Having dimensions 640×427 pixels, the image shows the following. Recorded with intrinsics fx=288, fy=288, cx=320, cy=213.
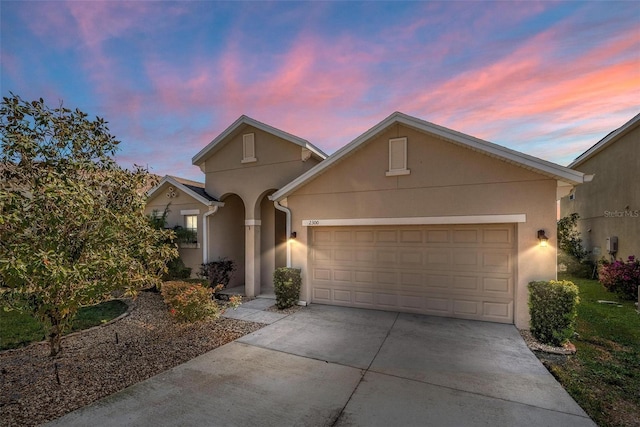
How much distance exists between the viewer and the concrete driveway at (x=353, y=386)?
12.0 ft

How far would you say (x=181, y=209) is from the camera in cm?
1208

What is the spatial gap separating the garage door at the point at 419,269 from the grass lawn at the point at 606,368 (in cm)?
181

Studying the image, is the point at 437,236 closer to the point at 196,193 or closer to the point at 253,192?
the point at 253,192

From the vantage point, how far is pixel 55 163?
4773 millimetres

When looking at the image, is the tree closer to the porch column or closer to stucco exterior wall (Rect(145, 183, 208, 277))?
the porch column

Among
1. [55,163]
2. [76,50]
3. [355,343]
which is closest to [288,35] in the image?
[76,50]

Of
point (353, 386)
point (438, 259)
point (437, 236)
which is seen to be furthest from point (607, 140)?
point (353, 386)

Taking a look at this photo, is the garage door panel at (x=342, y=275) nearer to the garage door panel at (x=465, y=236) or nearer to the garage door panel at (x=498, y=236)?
A: the garage door panel at (x=465, y=236)

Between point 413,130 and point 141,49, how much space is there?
29.8 ft

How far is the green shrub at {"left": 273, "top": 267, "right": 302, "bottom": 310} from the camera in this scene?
895 centimetres

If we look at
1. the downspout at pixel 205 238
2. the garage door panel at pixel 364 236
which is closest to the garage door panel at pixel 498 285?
the garage door panel at pixel 364 236

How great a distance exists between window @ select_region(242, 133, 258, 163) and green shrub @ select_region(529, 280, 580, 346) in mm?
9428

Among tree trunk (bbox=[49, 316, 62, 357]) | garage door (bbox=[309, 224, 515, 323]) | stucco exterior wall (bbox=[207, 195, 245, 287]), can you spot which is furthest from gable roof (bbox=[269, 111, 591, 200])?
tree trunk (bbox=[49, 316, 62, 357])

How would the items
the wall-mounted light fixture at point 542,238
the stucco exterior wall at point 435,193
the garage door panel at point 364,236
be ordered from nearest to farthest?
the wall-mounted light fixture at point 542,238 < the stucco exterior wall at point 435,193 < the garage door panel at point 364,236
